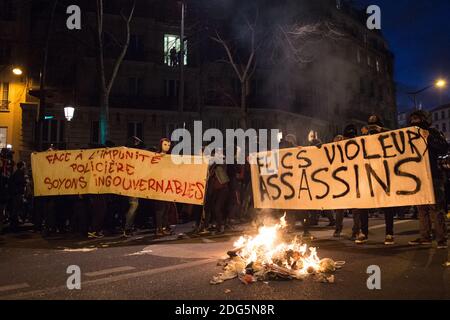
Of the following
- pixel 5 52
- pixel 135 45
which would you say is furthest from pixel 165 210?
pixel 5 52

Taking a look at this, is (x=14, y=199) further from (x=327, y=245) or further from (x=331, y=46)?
(x=331, y=46)

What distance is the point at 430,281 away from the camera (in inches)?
165

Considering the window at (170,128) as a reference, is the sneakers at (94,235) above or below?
below

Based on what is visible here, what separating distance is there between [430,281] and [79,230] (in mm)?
6283

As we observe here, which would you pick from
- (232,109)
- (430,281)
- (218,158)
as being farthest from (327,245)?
(232,109)

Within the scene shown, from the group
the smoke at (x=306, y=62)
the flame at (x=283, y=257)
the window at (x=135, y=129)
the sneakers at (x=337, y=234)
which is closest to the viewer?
the flame at (x=283, y=257)

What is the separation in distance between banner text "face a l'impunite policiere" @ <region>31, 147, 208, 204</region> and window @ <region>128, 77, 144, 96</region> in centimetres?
2199

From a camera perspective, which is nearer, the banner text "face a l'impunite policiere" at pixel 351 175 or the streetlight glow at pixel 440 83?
the banner text "face a l'impunite policiere" at pixel 351 175

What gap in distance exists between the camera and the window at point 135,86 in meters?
29.6

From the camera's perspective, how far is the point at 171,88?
3066cm

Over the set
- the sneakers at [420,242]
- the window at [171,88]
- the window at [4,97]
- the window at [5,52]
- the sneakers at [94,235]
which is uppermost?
the window at [5,52]

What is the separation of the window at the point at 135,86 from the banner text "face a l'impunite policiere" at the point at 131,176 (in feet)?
72.1

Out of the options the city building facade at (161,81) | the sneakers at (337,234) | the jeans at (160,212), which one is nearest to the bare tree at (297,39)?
the city building facade at (161,81)

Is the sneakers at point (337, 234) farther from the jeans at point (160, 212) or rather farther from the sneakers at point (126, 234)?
the sneakers at point (126, 234)
